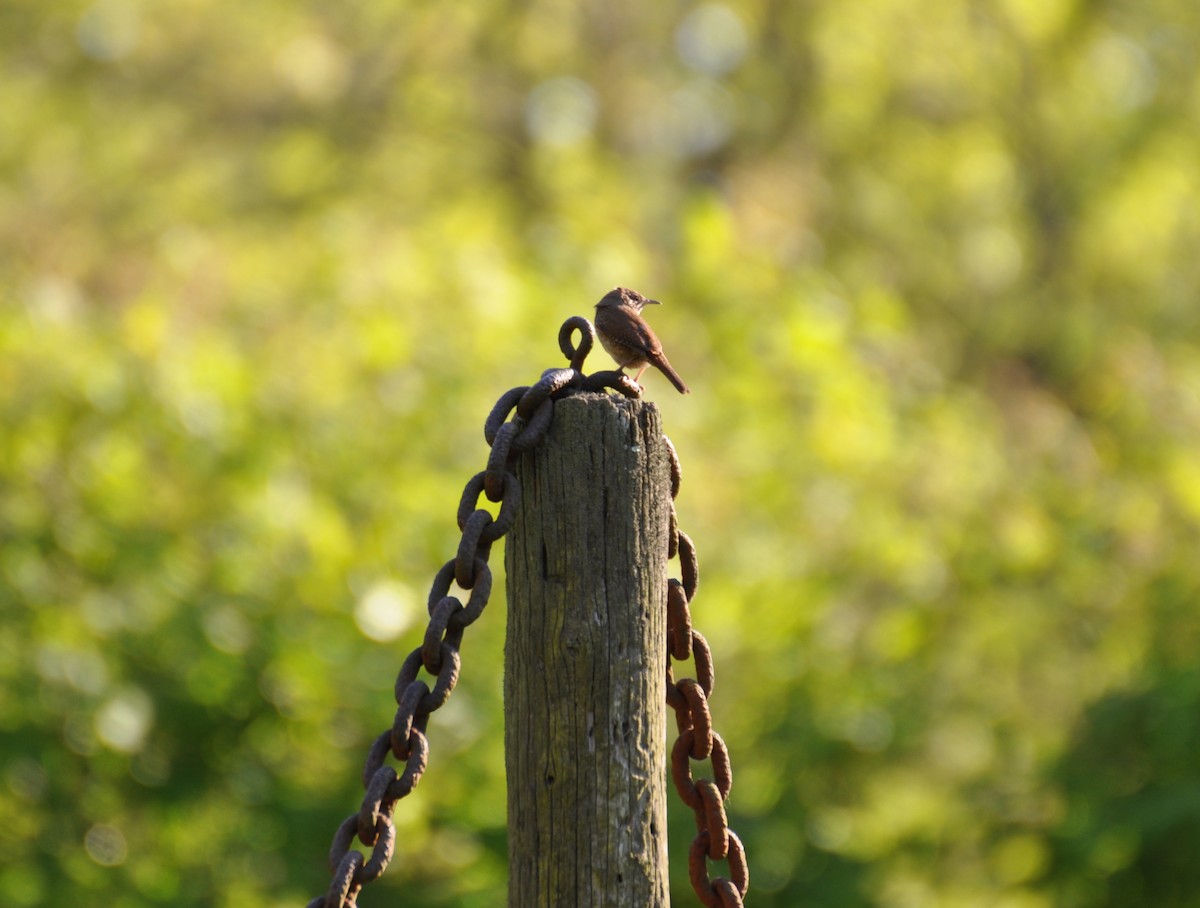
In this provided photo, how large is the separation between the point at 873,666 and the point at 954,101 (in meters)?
7.73

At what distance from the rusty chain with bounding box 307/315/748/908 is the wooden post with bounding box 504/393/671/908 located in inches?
2.2

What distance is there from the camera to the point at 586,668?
1907mm

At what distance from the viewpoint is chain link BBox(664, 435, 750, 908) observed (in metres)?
1.94

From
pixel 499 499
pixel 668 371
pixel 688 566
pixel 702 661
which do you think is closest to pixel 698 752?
pixel 702 661

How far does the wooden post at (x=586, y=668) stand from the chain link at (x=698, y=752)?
0.06 meters

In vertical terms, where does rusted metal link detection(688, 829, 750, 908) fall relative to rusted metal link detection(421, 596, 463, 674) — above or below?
below

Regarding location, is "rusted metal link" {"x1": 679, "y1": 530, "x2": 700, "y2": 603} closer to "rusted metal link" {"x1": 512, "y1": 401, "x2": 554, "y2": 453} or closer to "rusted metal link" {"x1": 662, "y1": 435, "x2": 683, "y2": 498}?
"rusted metal link" {"x1": 662, "y1": 435, "x2": 683, "y2": 498}

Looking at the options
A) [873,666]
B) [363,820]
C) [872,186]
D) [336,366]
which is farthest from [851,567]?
[872,186]

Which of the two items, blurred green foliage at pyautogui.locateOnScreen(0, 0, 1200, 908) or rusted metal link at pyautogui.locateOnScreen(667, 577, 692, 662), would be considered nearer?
rusted metal link at pyautogui.locateOnScreen(667, 577, 692, 662)

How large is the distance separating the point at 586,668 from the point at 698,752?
0.23m

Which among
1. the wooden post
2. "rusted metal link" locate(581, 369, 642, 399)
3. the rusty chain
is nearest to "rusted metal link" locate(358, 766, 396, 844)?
the rusty chain

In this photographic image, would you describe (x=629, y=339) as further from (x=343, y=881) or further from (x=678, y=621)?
(x=343, y=881)

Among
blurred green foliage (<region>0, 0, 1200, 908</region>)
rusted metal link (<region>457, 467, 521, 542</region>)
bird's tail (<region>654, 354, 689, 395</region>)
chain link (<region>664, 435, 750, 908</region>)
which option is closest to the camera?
rusted metal link (<region>457, 467, 521, 542</region>)

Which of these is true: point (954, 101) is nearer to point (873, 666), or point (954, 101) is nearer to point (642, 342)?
point (873, 666)
